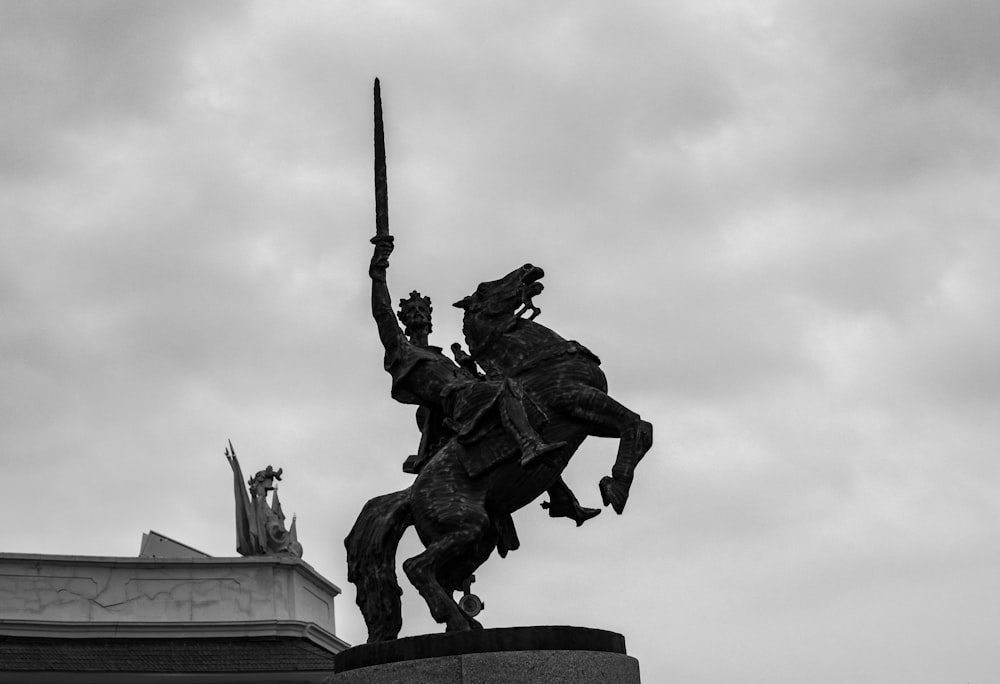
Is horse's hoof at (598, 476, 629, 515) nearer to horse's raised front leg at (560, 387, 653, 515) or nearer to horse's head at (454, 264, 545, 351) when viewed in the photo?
horse's raised front leg at (560, 387, 653, 515)

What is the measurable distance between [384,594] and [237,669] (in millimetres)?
17167

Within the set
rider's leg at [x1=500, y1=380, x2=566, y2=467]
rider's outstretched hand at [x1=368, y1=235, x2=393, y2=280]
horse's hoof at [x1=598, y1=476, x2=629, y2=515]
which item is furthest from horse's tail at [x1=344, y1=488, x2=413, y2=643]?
rider's outstretched hand at [x1=368, y1=235, x2=393, y2=280]

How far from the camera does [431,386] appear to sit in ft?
27.7

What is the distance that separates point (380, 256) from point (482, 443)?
1.63m

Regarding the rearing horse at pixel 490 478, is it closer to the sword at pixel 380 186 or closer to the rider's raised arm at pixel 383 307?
the rider's raised arm at pixel 383 307

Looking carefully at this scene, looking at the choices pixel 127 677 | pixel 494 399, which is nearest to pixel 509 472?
pixel 494 399

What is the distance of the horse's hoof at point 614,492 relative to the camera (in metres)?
7.67

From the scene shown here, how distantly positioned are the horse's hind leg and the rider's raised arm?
4.74ft

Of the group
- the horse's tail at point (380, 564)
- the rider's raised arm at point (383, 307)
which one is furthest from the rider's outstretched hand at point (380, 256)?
the horse's tail at point (380, 564)

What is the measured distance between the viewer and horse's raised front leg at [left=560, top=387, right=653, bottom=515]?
25.3ft

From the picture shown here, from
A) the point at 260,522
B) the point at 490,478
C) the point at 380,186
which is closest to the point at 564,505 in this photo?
the point at 490,478

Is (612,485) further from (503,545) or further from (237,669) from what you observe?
(237,669)

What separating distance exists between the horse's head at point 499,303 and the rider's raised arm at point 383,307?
1.67 ft

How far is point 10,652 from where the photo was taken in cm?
2327
